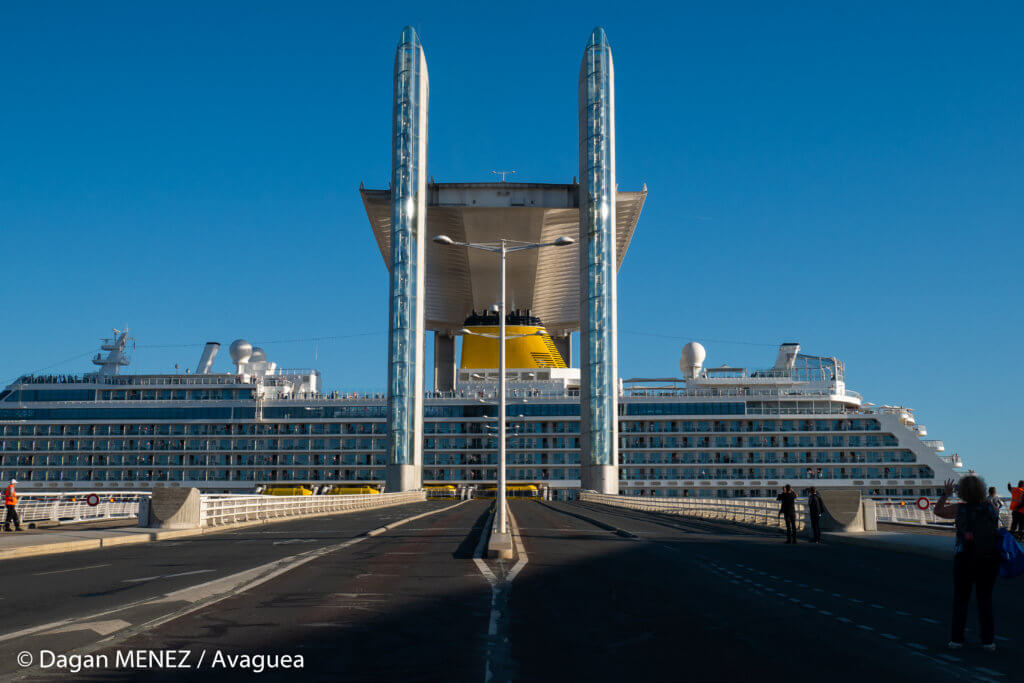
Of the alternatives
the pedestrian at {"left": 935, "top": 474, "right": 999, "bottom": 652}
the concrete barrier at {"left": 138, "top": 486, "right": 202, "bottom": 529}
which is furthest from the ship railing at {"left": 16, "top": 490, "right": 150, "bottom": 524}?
the pedestrian at {"left": 935, "top": 474, "right": 999, "bottom": 652}

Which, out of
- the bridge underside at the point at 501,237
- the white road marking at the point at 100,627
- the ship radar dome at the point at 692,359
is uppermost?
the bridge underside at the point at 501,237

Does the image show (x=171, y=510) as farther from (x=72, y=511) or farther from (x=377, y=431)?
(x=377, y=431)

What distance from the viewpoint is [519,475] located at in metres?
91.9

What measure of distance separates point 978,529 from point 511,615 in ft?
15.7

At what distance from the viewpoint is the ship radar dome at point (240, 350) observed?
319 feet

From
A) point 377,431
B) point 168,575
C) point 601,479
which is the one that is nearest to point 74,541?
point 168,575

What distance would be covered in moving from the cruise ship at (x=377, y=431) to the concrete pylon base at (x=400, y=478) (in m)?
13.9

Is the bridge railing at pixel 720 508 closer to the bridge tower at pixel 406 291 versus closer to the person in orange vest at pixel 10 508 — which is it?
the bridge tower at pixel 406 291

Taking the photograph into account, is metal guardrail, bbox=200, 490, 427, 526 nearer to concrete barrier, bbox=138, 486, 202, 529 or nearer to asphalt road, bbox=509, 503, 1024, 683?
concrete barrier, bbox=138, 486, 202, 529

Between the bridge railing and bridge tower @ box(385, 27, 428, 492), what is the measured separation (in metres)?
17.1

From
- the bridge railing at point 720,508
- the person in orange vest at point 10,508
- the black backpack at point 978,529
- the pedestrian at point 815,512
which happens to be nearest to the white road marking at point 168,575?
the black backpack at point 978,529

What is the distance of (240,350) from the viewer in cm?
9731

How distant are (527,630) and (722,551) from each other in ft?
44.6

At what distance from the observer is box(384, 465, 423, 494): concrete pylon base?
7750cm
